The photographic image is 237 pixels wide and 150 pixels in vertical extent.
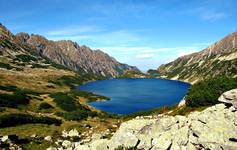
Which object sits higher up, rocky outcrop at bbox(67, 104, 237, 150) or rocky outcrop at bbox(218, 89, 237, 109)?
rocky outcrop at bbox(218, 89, 237, 109)

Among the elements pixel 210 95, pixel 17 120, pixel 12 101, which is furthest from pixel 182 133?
pixel 12 101

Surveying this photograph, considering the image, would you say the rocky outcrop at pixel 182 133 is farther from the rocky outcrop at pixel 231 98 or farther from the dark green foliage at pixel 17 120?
the dark green foliage at pixel 17 120

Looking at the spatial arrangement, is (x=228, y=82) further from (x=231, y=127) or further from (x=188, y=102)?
(x=231, y=127)

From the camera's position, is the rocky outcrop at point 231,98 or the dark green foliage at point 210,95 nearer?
the rocky outcrop at point 231,98

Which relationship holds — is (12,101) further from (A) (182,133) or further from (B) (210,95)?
(A) (182,133)

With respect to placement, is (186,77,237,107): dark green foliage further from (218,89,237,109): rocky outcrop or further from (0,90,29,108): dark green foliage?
(0,90,29,108): dark green foliage

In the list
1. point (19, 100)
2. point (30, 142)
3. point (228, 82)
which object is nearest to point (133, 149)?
point (30, 142)

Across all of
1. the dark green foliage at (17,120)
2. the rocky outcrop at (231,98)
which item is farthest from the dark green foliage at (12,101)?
the rocky outcrop at (231,98)

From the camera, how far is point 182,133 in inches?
1725

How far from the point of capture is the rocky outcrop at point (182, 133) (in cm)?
4081

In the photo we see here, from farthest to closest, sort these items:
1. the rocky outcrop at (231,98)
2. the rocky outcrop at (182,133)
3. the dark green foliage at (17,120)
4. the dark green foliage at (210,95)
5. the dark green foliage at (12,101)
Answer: the dark green foliage at (12,101), the dark green foliage at (17,120), the dark green foliage at (210,95), the rocky outcrop at (231,98), the rocky outcrop at (182,133)

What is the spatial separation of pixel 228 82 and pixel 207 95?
1539cm

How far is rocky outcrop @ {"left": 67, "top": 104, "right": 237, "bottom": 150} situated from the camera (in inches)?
1607

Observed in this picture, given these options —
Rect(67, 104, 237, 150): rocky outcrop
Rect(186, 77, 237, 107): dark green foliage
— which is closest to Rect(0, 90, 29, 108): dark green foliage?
Rect(186, 77, 237, 107): dark green foliage
